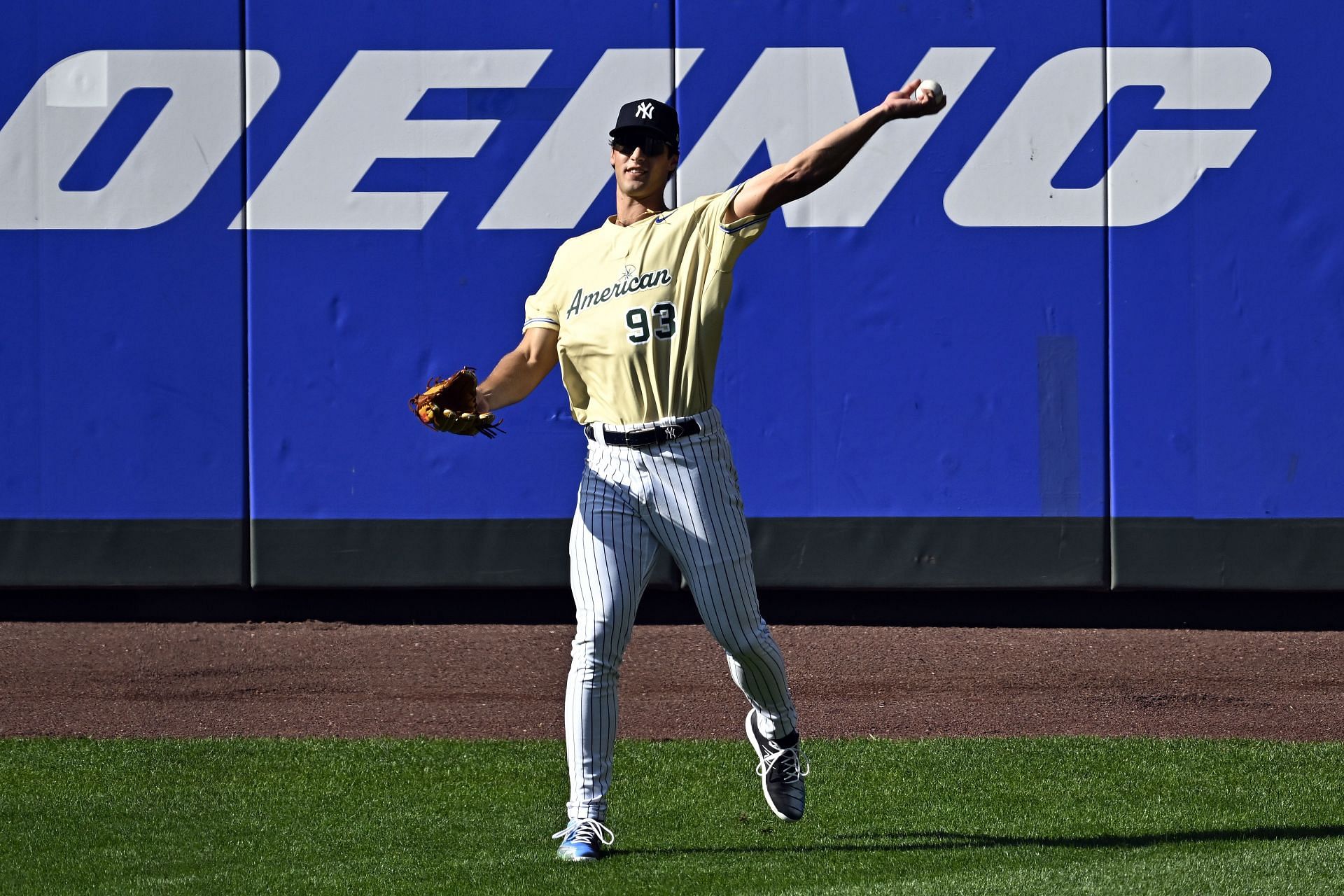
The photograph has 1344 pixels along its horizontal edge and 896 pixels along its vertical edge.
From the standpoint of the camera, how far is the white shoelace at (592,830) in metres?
3.62

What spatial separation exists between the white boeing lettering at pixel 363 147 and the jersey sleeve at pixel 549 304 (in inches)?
136

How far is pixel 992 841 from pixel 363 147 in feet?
15.5

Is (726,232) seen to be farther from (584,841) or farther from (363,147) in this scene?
(363,147)

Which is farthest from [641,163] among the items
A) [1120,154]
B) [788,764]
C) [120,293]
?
[120,293]

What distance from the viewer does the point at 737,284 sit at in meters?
7.14

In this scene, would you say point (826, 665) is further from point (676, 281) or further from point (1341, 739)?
point (676, 281)

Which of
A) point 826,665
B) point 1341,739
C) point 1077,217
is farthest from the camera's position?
point 1077,217

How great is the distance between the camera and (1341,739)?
16.8 ft

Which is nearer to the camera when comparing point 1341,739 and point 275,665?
point 1341,739

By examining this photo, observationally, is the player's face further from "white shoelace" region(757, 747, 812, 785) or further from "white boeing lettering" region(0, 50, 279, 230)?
"white boeing lettering" region(0, 50, 279, 230)

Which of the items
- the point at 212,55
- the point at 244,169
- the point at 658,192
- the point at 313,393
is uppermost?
the point at 212,55

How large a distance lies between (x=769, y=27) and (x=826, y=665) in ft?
9.85

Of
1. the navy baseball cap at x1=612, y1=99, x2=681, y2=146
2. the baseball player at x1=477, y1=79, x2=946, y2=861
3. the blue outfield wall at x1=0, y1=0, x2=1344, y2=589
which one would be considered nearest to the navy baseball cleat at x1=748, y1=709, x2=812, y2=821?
the baseball player at x1=477, y1=79, x2=946, y2=861

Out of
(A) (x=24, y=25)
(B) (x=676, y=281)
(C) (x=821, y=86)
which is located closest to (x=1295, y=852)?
(B) (x=676, y=281)
